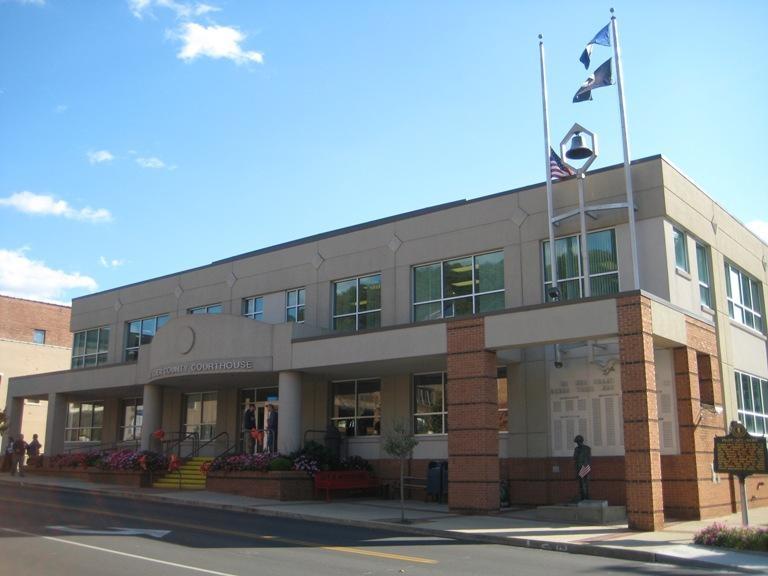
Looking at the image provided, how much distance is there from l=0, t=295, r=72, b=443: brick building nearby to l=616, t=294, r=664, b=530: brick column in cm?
4167

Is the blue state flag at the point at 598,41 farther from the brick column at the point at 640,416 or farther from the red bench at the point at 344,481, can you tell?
the red bench at the point at 344,481

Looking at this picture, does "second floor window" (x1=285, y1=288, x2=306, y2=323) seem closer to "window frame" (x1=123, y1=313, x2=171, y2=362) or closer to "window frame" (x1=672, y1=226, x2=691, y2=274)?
"window frame" (x1=123, y1=313, x2=171, y2=362)

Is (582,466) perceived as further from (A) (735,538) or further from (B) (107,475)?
(B) (107,475)

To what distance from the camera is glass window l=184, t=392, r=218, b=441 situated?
3244 centimetres

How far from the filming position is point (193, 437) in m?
32.1

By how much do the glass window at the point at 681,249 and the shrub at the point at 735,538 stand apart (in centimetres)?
940

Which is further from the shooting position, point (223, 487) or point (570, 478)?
point (223, 487)

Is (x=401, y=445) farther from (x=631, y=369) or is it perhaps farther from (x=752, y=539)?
(x=752, y=539)

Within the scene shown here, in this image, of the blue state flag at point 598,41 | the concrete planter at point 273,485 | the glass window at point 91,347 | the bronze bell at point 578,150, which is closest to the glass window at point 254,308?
the concrete planter at point 273,485

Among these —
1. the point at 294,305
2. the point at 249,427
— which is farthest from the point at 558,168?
the point at 249,427

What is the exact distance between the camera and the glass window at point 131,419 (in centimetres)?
3641

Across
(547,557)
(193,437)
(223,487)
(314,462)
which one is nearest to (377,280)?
(314,462)

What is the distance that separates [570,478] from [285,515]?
25.7ft

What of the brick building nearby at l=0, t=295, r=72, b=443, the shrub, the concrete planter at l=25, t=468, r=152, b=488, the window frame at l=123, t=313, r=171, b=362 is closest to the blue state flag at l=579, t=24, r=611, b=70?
the shrub
